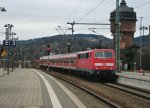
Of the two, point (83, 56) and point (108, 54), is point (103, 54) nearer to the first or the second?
point (108, 54)

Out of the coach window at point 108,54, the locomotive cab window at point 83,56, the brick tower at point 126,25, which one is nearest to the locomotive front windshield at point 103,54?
the coach window at point 108,54

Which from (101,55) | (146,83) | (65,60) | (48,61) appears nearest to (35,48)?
(48,61)

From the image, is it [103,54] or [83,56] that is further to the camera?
[83,56]

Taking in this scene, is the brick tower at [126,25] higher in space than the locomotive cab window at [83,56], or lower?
higher

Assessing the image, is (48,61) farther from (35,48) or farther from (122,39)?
(35,48)

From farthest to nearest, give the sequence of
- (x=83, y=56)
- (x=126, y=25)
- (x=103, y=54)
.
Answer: (x=126, y=25) < (x=83, y=56) < (x=103, y=54)

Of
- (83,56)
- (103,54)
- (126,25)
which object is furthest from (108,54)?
(126,25)

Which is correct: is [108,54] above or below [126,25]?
below

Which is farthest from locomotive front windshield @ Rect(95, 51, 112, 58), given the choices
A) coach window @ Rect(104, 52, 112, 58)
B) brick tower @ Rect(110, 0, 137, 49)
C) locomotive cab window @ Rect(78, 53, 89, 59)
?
brick tower @ Rect(110, 0, 137, 49)

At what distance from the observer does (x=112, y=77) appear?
39.2m

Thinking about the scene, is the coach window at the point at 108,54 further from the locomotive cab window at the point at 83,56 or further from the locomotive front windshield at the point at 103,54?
the locomotive cab window at the point at 83,56

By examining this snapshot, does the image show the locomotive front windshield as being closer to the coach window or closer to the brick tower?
the coach window

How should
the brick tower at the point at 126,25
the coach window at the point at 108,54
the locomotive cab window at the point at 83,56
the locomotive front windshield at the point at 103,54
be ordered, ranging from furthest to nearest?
the brick tower at the point at 126,25, the locomotive cab window at the point at 83,56, the coach window at the point at 108,54, the locomotive front windshield at the point at 103,54

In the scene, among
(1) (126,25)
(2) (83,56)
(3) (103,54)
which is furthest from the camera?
(1) (126,25)
